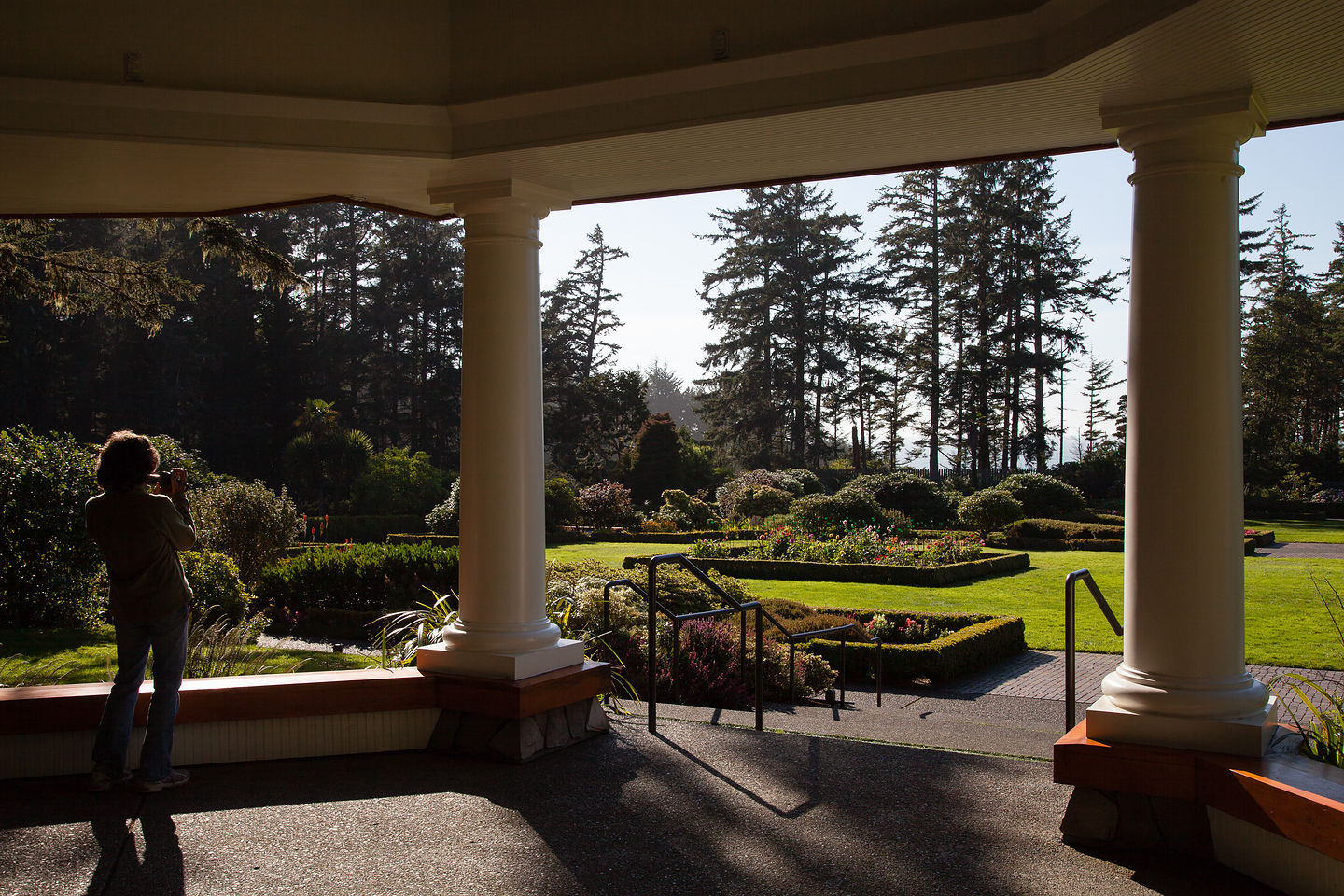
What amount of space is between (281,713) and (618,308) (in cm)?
3682

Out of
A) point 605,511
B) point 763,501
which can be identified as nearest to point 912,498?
point 763,501

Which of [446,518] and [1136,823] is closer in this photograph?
[1136,823]

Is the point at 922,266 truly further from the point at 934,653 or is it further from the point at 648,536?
the point at 934,653

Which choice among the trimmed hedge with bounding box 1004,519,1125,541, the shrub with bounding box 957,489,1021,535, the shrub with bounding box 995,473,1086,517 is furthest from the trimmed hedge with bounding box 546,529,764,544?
the shrub with bounding box 995,473,1086,517

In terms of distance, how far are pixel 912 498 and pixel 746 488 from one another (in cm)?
389

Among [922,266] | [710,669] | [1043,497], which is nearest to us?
[710,669]

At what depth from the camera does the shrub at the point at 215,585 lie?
8875mm

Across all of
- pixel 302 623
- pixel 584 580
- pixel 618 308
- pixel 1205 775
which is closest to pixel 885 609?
pixel 584 580

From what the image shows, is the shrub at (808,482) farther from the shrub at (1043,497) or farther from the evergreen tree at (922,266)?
the evergreen tree at (922,266)

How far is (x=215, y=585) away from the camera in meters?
9.12

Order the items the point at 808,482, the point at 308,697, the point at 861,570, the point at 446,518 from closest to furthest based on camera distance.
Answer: the point at 308,697 → the point at 861,570 → the point at 446,518 → the point at 808,482

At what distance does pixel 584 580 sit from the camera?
7051 millimetres

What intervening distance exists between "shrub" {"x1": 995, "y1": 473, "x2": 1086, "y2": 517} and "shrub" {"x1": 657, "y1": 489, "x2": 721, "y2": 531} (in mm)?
6778

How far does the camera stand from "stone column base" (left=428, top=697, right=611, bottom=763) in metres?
3.96
